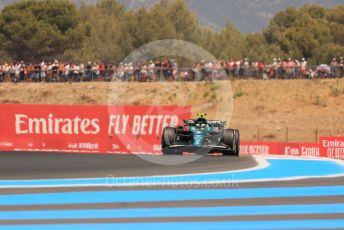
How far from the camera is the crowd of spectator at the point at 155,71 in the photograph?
49875 mm

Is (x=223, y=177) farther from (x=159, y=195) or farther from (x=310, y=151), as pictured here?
(x=310, y=151)

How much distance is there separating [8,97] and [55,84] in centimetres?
315

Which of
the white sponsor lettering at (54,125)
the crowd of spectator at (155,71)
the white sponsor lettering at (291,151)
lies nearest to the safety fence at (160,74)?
the crowd of spectator at (155,71)

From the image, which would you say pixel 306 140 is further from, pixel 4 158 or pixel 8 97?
pixel 4 158

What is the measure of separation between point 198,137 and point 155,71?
22628 mm

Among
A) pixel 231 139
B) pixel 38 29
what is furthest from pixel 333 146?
pixel 38 29

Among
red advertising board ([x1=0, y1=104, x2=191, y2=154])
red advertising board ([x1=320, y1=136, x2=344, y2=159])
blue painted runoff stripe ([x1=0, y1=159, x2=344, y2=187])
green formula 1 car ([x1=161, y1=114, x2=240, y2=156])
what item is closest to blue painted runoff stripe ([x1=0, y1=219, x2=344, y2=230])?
blue painted runoff stripe ([x1=0, y1=159, x2=344, y2=187])

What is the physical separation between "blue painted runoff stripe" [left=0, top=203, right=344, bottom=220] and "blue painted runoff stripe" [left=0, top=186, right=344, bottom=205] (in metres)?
1.19

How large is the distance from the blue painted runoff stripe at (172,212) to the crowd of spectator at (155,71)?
3559 cm

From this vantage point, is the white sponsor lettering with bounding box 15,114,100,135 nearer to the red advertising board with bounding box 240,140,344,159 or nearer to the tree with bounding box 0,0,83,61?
the red advertising board with bounding box 240,140,344,159

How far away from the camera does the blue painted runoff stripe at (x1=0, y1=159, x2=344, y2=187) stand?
17.6m

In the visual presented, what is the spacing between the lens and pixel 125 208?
13.6 meters

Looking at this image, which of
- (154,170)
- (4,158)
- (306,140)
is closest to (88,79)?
(306,140)

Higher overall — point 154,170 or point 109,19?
point 109,19
